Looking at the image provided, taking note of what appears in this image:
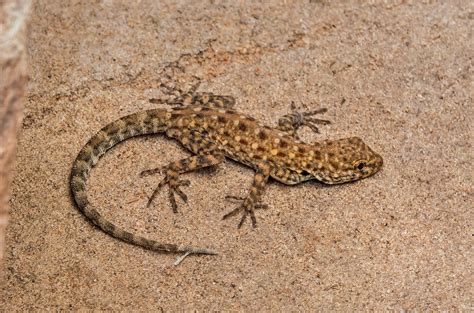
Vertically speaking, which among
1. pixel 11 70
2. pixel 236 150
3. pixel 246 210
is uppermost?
pixel 11 70

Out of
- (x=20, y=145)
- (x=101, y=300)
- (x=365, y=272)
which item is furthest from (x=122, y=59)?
(x=365, y=272)

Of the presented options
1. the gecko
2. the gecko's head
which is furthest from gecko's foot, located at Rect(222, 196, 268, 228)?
the gecko's head

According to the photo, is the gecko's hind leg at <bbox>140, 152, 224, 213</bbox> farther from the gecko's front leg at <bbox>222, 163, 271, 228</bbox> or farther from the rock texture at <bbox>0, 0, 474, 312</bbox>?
the gecko's front leg at <bbox>222, 163, 271, 228</bbox>

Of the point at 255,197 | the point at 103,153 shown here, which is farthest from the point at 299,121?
the point at 103,153

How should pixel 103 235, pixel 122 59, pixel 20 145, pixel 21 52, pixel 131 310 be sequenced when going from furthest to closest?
1. pixel 122 59
2. pixel 20 145
3. pixel 103 235
4. pixel 131 310
5. pixel 21 52

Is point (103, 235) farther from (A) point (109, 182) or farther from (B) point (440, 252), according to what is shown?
(B) point (440, 252)

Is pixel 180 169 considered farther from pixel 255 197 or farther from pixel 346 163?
pixel 346 163

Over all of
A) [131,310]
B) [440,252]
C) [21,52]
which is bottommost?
[131,310]
